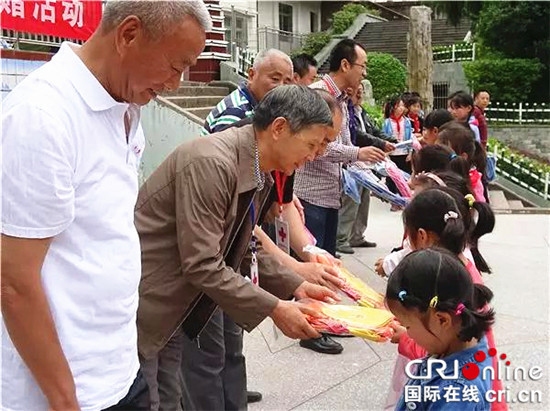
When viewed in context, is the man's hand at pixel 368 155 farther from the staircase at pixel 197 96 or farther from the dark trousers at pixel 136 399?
the staircase at pixel 197 96

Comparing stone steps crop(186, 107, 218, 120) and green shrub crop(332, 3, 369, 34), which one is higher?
green shrub crop(332, 3, 369, 34)

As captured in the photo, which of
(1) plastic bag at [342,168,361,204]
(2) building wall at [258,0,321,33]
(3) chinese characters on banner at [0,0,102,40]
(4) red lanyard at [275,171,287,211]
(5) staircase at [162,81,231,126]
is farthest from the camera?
(2) building wall at [258,0,321,33]

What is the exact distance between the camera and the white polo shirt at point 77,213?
1208 millimetres

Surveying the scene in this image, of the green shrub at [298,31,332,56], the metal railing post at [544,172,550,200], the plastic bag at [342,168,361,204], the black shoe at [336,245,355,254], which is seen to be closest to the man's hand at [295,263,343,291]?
the plastic bag at [342,168,361,204]

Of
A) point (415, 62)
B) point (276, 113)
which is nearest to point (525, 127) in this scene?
point (415, 62)

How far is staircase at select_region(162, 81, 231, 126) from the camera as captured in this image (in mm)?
8719

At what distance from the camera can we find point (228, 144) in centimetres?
215

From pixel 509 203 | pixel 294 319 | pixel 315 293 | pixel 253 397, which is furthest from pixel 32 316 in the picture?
pixel 509 203

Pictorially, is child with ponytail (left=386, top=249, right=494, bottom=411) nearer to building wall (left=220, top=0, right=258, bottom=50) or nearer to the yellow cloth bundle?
the yellow cloth bundle

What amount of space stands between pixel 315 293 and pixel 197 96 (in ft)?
25.5

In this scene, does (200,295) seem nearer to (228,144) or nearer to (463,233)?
(228,144)

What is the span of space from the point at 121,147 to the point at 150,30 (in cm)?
27

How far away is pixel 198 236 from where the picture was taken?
200 cm

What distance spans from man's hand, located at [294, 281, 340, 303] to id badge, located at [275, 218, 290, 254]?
1.48 feet
